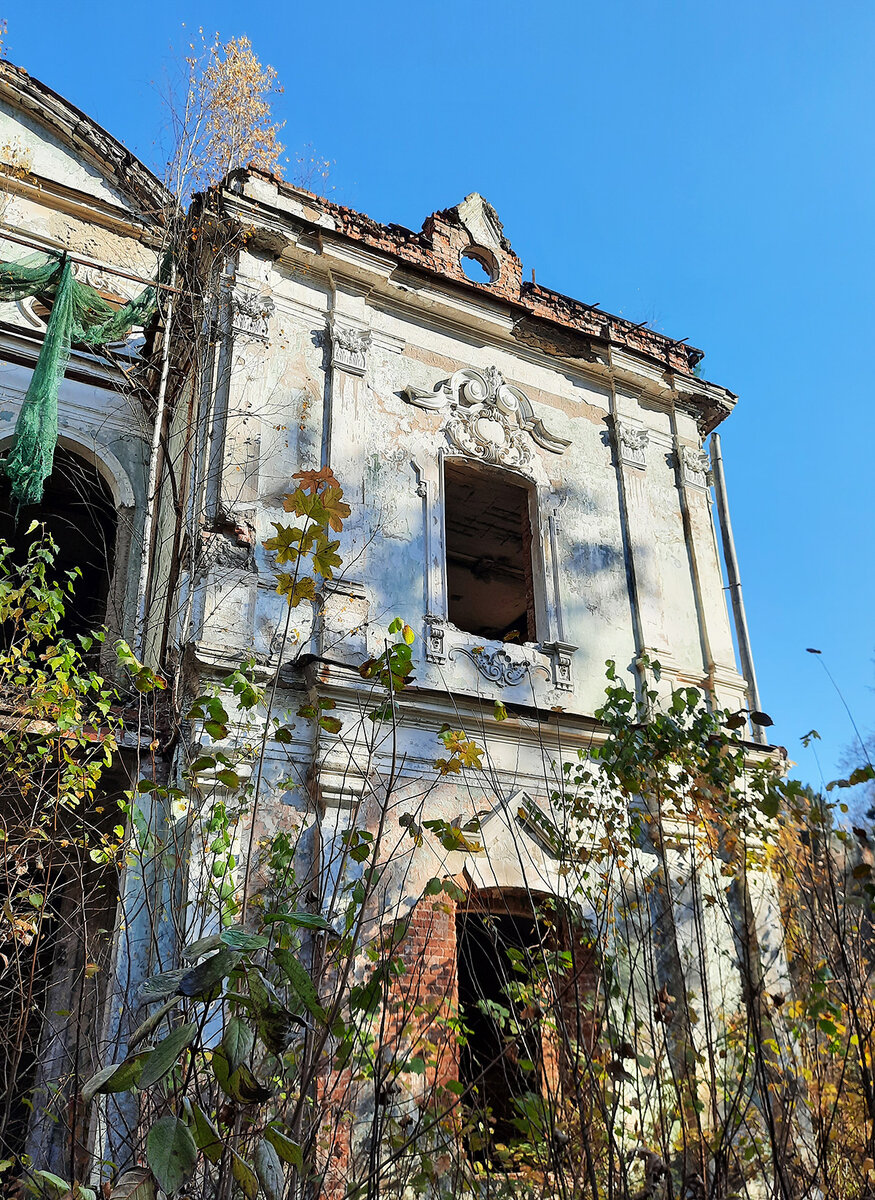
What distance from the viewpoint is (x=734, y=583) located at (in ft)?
31.9

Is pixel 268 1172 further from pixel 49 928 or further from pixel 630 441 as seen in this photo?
pixel 630 441

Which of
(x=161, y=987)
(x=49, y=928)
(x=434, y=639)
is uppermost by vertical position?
(x=434, y=639)

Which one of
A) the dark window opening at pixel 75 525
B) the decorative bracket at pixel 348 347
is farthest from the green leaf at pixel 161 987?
the dark window opening at pixel 75 525

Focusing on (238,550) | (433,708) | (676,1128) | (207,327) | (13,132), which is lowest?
(676,1128)

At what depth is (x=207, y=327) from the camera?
25.5ft

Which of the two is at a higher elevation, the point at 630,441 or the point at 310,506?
the point at 630,441

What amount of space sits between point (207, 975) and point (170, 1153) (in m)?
0.22

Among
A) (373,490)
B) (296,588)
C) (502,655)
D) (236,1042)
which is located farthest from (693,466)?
(236,1042)

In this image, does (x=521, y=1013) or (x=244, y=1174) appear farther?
(x=521, y=1013)

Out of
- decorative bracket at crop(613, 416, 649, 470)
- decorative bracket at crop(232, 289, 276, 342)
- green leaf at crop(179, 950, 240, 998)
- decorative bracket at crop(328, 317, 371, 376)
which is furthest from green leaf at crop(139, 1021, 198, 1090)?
decorative bracket at crop(613, 416, 649, 470)

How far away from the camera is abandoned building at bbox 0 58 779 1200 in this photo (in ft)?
21.8

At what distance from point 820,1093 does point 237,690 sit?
223 cm

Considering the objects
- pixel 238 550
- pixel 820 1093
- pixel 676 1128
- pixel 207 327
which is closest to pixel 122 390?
pixel 207 327

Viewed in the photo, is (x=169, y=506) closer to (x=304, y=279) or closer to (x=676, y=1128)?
(x=304, y=279)
